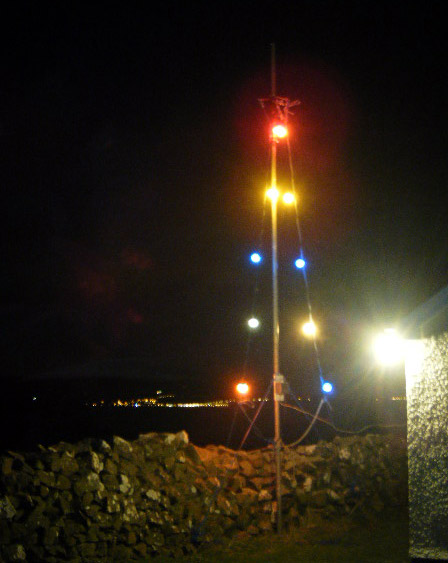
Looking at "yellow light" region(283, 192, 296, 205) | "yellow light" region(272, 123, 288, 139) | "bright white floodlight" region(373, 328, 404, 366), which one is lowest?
"bright white floodlight" region(373, 328, 404, 366)

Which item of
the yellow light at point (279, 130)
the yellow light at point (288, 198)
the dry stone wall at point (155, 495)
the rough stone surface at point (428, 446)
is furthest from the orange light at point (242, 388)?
the rough stone surface at point (428, 446)

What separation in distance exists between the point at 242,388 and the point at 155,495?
232 cm

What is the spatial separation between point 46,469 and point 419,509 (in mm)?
4459

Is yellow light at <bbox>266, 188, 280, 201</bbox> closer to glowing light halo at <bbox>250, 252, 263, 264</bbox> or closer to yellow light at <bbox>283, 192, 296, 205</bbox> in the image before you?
yellow light at <bbox>283, 192, 296, 205</bbox>

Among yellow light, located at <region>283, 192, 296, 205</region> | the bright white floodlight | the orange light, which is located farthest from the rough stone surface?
the orange light

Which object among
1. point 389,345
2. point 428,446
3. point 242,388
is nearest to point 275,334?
point 242,388

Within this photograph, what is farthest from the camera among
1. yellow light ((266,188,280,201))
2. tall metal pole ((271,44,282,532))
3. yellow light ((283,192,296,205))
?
yellow light ((266,188,280,201))

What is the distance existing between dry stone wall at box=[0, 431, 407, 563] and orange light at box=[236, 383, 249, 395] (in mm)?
929

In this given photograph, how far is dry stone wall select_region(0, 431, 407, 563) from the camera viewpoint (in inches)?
282

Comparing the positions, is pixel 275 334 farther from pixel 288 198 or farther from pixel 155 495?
pixel 155 495

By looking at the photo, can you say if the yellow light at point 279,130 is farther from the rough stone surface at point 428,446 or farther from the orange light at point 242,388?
the rough stone surface at point 428,446

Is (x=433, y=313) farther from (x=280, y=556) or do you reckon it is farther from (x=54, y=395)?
(x=54, y=395)

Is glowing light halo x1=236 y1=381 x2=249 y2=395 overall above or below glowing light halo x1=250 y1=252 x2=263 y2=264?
below

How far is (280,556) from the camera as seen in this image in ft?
26.1
